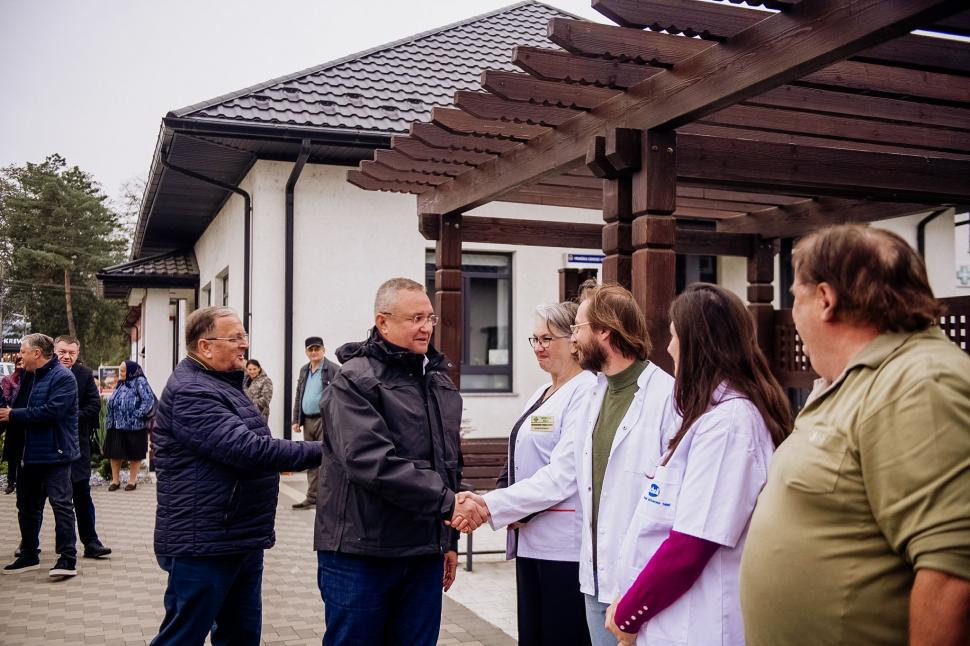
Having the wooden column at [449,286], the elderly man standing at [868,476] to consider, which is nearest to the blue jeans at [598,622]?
the elderly man standing at [868,476]

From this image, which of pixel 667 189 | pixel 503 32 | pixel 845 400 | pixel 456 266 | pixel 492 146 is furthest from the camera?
pixel 503 32

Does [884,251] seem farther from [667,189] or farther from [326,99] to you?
[326,99]

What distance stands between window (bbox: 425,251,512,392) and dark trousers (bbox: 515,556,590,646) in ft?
32.5

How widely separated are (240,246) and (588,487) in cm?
1213

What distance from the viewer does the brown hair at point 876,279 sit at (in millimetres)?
1734

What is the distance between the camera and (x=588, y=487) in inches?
125

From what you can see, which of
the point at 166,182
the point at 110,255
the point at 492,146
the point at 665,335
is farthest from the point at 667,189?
the point at 110,255

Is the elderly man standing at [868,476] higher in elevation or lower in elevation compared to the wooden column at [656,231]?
lower

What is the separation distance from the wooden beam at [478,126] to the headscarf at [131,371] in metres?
7.73

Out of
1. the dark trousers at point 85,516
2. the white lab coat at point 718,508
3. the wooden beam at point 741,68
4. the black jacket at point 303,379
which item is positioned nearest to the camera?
the white lab coat at point 718,508

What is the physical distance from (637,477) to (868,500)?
1.37 metres

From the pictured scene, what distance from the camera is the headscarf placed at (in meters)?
12.0

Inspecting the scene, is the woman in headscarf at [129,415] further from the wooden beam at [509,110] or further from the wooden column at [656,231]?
the wooden column at [656,231]

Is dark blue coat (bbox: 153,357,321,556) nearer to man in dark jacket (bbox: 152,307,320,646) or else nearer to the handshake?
man in dark jacket (bbox: 152,307,320,646)
